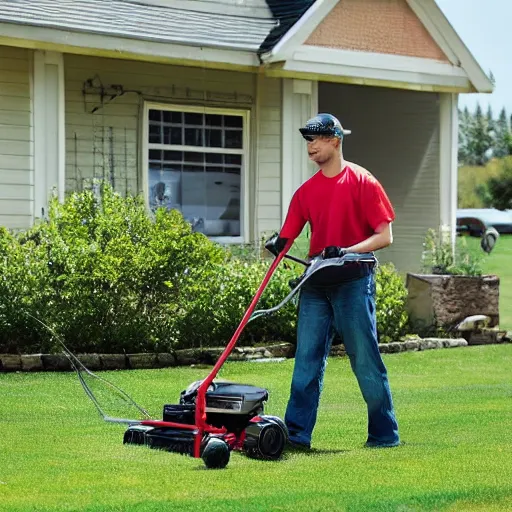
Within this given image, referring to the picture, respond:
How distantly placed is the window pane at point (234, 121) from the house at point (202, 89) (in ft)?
0.06

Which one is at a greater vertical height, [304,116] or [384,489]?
[304,116]

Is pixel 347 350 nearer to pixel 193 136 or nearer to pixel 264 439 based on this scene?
pixel 264 439

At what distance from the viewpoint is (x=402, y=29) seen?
17766 mm

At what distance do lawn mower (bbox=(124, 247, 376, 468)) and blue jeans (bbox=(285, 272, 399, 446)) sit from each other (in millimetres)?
378

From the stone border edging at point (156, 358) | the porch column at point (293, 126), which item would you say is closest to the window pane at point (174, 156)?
the porch column at point (293, 126)

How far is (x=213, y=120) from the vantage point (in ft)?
56.6

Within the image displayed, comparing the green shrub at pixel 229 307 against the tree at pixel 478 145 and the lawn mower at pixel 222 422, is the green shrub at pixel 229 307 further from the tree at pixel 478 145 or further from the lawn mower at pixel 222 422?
the tree at pixel 478 145

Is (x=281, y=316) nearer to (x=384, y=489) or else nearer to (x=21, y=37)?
(x=21, y=37)

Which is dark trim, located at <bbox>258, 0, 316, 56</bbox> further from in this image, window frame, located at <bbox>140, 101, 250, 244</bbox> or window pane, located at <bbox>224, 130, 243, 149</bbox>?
window pane, located at <bbox>224, 130, 243, 149</bbox>

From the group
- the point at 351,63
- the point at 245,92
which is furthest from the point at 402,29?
the point at 245,92

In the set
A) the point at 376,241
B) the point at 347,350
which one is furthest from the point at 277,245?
the point at 347,350

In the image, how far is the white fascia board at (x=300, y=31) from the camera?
53.4 feet

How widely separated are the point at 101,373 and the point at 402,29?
769 cm

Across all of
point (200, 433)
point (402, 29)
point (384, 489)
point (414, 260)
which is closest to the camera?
point (384, 489)
